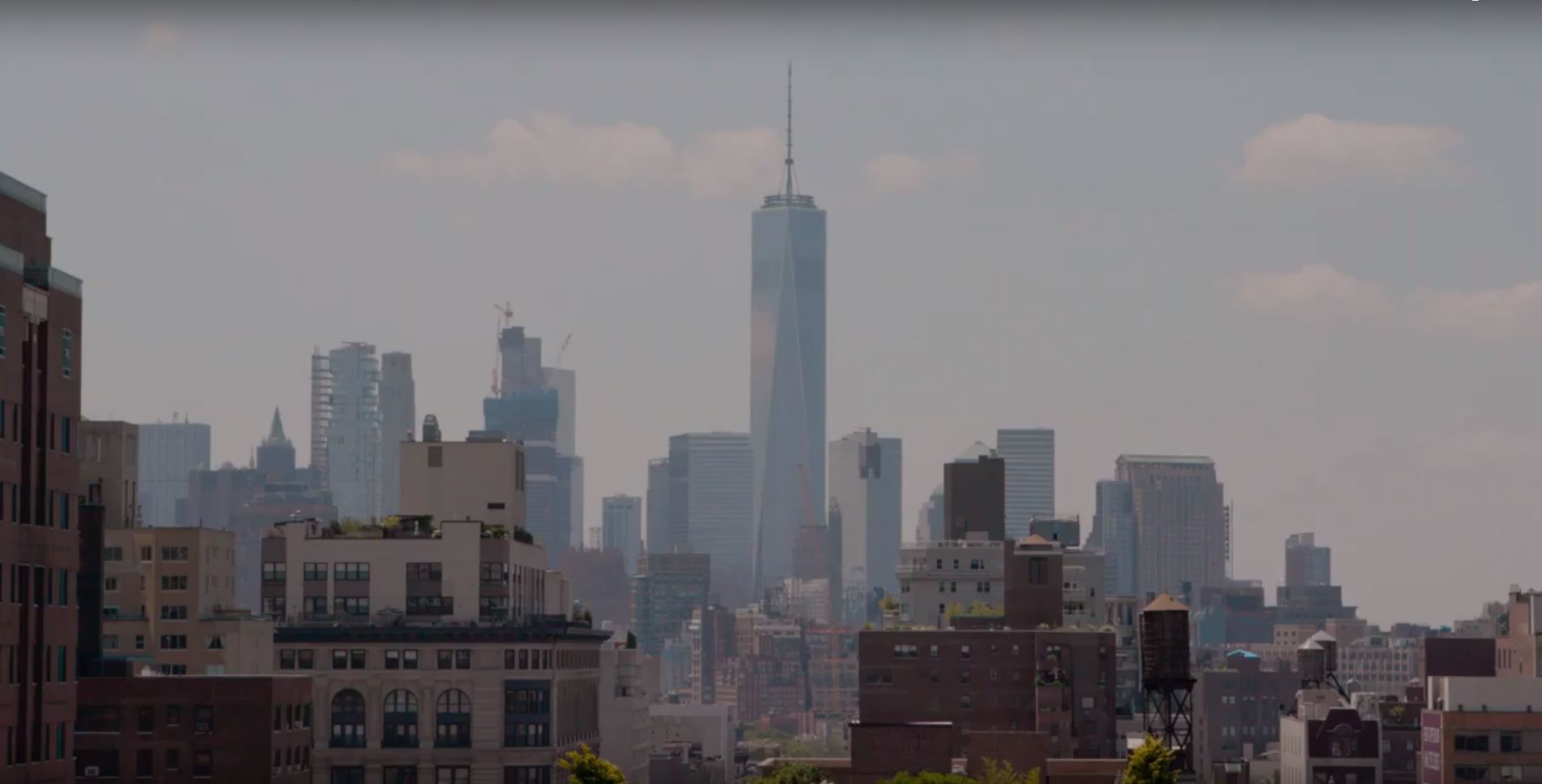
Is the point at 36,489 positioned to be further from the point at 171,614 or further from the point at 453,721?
the point at 171,614

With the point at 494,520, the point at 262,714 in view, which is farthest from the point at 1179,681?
the point at 494,520

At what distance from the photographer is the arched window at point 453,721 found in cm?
17500

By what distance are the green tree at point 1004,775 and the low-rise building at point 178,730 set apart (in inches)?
1354

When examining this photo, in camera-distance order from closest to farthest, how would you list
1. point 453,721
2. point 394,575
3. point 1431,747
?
point 1431,747
point 453,721
point 394,575

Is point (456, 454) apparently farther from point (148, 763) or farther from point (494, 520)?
point (148, 763)

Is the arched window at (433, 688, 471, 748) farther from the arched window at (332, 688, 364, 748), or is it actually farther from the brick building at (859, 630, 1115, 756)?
the brick building at (859, 630, 1115, 756)

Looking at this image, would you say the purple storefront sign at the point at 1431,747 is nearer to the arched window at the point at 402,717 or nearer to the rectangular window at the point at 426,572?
the rectangular window at the point at 426,572

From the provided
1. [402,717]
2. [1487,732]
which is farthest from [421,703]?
[1487,732]

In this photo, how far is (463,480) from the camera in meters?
194

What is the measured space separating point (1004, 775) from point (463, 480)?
5711 centimetres

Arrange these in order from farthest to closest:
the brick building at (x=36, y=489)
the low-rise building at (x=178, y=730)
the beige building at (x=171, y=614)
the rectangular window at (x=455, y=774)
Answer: the beige building at (x=171, y=614) → the rectangular window at (x=455, y=774) → the low-rise building at (x=178, y=730) → the brick building at (x=36, y=489)

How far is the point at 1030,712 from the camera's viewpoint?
640 ft

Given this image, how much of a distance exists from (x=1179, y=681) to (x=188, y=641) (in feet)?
231

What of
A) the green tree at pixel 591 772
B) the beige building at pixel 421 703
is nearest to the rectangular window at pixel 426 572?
the beige building at pixel 421 703
